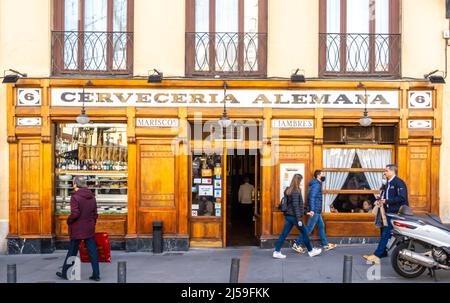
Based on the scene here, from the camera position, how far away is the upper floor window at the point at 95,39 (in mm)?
12305

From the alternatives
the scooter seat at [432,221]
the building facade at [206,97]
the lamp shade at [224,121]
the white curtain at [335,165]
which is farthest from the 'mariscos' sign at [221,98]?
the scooter seat at [432,221]

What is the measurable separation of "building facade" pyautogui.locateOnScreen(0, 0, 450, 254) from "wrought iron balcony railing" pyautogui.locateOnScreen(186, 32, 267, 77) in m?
0.02

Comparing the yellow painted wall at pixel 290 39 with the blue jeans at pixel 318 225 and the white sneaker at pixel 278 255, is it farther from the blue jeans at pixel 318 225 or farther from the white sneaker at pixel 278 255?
the white sneaker at pixel 278 255

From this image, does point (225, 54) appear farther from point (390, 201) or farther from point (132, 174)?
point (390, 201)

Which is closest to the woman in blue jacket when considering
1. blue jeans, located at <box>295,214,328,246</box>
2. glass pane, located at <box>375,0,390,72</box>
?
blue jeans, located at <box>295,214,328,246</box>

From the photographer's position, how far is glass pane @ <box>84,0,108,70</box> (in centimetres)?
1234

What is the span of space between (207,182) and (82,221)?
3820mm

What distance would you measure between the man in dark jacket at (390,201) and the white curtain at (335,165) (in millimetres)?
2107

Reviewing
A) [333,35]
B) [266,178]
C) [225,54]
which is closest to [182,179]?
[266,178]

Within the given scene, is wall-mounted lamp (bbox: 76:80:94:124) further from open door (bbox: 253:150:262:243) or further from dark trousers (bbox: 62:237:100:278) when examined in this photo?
open door (bbox: 253:150:262:243)

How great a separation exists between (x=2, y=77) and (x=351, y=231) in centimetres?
830

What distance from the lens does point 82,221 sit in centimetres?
934
